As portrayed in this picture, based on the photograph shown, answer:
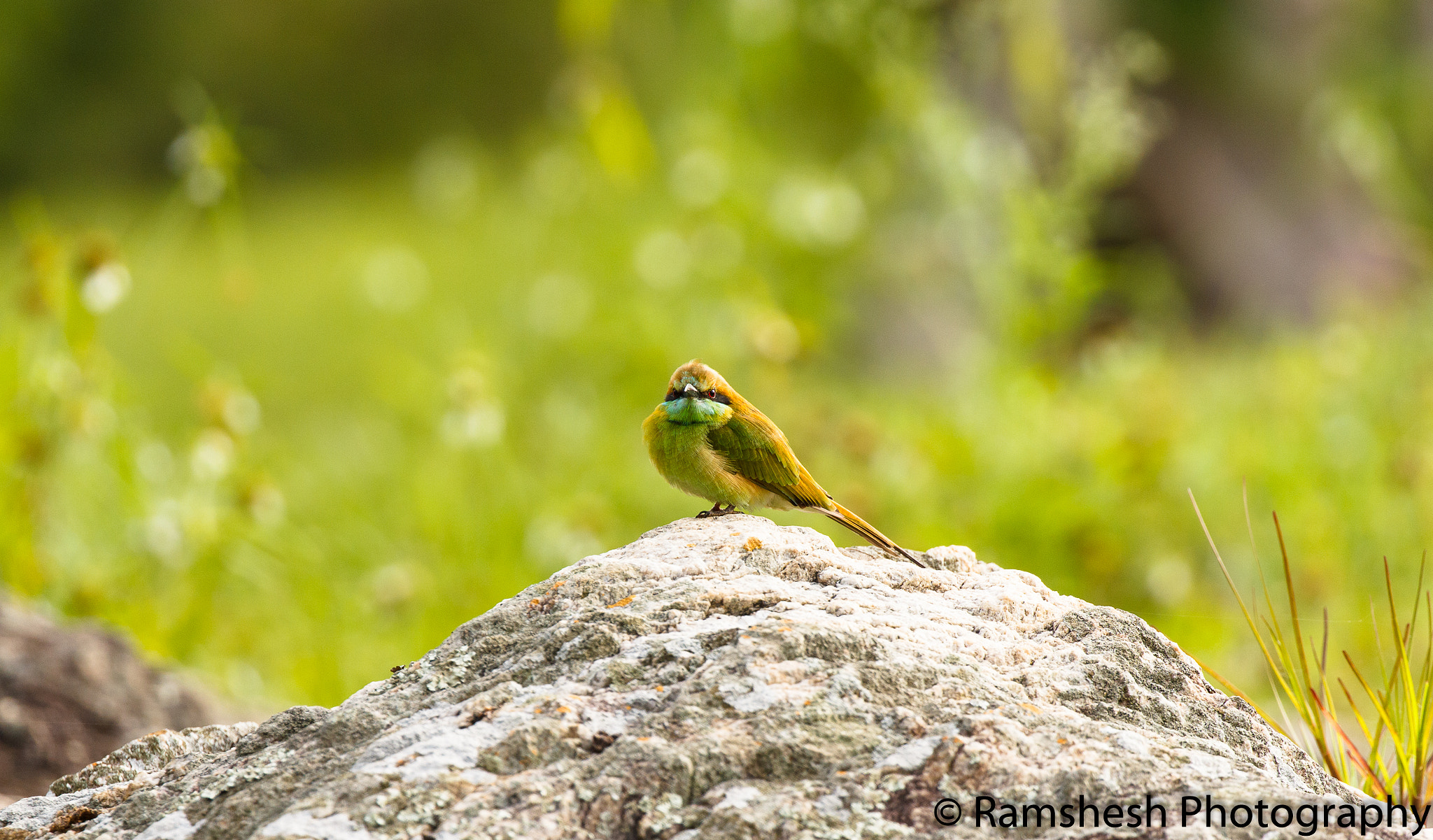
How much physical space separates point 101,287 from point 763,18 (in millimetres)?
3644

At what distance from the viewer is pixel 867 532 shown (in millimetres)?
2062

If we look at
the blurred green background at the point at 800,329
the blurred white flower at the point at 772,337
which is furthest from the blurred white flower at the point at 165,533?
the blurred white flower at the point at 772,337

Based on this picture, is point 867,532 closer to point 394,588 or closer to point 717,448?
point 717,448

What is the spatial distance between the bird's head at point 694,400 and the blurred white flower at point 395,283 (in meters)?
5.40

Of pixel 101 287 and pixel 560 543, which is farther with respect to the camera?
pixel 560 543

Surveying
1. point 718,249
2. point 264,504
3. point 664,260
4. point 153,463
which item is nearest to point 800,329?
point 718,249

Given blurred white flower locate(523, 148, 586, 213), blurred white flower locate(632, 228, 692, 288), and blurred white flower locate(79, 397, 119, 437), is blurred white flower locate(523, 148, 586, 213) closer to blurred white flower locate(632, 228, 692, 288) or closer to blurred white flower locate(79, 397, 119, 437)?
blurred white flower locate(632, 228, 692, 288)

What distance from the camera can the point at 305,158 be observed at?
12273 millimetres

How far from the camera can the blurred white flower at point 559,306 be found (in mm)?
6289

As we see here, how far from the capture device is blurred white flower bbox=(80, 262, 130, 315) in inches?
133

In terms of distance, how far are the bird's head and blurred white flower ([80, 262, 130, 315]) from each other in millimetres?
1995

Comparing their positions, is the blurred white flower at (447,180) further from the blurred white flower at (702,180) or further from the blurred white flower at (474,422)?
the blurred white flower at (474,422)

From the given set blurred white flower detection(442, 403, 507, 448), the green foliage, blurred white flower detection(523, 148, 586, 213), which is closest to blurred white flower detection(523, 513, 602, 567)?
blurred white flower detection(442, 403, 507, 448)

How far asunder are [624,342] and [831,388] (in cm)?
112
